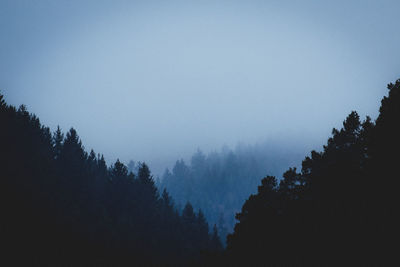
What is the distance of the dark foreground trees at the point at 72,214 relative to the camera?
27344 mm

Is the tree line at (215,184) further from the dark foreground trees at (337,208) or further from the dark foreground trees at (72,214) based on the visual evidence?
the dark foreground trees at (337,208)

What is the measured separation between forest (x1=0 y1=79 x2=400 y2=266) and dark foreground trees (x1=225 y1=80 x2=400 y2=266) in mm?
67

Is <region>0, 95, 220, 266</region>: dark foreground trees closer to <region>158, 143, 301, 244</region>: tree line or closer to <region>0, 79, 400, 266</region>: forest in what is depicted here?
<region>0, 79, 400, 266</region>: forest

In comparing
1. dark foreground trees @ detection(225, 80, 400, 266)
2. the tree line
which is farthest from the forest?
the tree line

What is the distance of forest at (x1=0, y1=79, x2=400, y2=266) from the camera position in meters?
15.9

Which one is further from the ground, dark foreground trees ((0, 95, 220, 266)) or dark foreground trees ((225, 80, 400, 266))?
dark foreground trees ((0, 95, 220, 266))

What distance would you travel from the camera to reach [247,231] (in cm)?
2516

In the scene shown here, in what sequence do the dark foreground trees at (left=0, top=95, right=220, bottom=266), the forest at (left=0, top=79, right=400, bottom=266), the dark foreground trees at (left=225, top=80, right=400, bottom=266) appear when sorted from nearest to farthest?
the dark foreground trees at (left=225, top=80, right=400, bottom=266) < the forest at (left=0, top=79, right=400, bottom=266) < the dark foreground trees at (left=0, top=95, right=220, bottom=266)

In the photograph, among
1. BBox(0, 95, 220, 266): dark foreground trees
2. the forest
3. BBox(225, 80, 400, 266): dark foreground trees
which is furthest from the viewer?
BBox(0, 95, 220, 266): dark foreground trees

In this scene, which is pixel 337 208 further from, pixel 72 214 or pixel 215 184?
pixel 215 184

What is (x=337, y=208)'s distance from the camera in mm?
18219

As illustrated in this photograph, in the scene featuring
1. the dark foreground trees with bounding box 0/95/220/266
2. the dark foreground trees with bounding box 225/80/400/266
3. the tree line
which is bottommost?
the dark foreground trees with bounding box 225/80/400/266

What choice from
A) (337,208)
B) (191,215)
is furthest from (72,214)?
(191,215)

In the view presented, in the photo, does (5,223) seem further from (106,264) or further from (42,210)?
(106,264)
